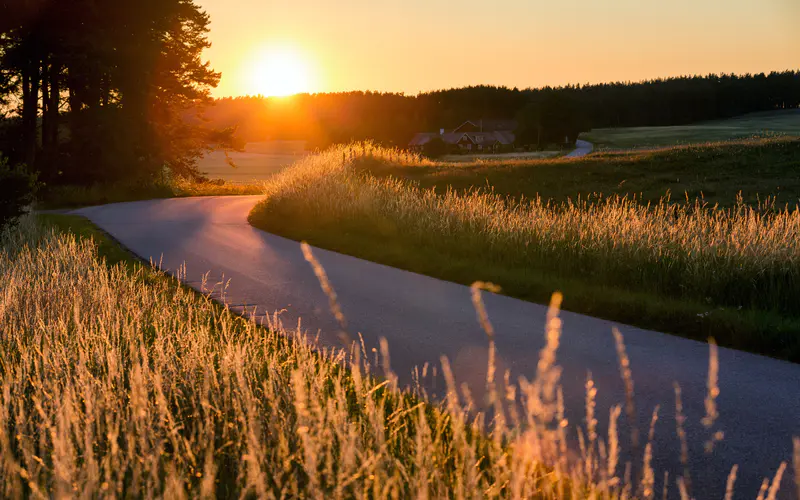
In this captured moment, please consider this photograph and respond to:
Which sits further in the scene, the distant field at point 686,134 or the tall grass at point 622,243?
the distant field at point 686,134

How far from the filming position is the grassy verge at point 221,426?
3662mm

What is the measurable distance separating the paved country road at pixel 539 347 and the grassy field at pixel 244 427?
361mm

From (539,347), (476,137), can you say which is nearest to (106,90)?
(539,347)

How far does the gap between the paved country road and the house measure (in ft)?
270

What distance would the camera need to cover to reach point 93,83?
3191 cm

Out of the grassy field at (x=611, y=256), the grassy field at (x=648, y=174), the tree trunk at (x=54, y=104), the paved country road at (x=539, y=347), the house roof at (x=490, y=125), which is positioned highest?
the house roof at (x=490, y=125)

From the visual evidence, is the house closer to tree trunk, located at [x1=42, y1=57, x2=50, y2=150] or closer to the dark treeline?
the dark treeline

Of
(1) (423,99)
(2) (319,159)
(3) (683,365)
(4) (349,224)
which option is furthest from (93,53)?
(1) (423,99)

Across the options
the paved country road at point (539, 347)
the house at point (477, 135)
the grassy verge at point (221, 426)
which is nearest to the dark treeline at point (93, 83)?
the paved country road at point (539, 347)

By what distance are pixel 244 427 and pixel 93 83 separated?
3183cm

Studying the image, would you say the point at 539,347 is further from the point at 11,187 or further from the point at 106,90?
the point at 106,90

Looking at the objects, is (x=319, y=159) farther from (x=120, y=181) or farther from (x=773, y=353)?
(x=773, y=353)

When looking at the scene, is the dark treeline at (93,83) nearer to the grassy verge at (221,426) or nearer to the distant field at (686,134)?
the grassy verge at (221,426)

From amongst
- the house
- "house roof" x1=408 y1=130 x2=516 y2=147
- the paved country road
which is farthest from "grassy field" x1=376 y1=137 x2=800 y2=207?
"house roof" x1=408 y1=130 x2=516 y2=147
